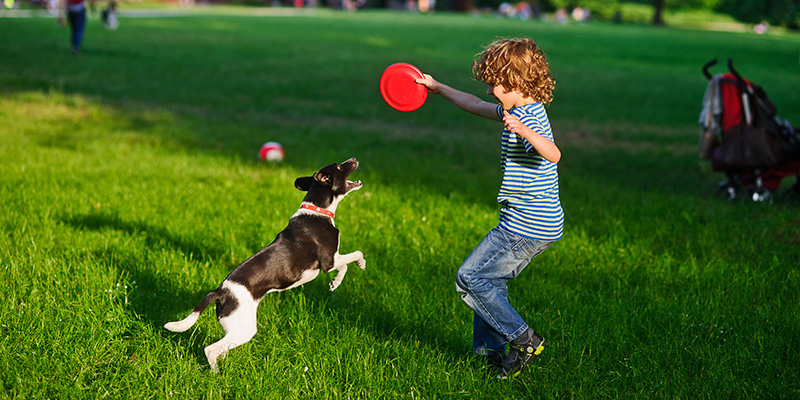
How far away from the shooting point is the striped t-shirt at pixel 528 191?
345 cm

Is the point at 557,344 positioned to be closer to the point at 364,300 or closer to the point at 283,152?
the point at 364,300

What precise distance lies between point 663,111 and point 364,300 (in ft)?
40.6

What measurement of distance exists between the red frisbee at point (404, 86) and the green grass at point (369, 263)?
1.41m

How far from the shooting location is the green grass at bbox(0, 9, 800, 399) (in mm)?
3691

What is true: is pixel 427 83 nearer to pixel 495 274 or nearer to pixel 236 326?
pixel 495 274

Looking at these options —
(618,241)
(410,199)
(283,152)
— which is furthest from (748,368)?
(283,152)

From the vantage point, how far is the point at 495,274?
3598 mm

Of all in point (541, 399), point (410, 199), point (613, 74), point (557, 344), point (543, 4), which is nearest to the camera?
point (541, 399)

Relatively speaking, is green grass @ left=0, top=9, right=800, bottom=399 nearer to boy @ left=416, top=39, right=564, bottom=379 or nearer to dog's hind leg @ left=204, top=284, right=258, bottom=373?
dog's hind leg @ left=204, top=284, right=258, bottom=373

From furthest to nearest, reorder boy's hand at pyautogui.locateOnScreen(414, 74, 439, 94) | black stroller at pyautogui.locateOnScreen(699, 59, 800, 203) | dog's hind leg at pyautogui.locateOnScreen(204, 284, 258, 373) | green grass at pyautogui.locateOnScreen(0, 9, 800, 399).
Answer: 1. black stroller at pyautogui.locateOnScreen(699, 59, 800, 203)
2. boy's hand at pyautogui.locateOnScreen(414, 74, 439, 94)
3. green grass at pyautogui.locateOnScreen(0, 9, 800, 399)
4. dog's hind leg at pyautogui.locateOnScreen(204, 284, 258, 373)

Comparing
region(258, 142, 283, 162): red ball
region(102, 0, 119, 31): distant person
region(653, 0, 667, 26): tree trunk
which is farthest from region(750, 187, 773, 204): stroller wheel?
region(653, 0, 667, 26): tree trunk

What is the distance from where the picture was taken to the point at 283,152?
8812 mm

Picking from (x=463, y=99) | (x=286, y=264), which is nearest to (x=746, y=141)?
(x=463, y=99)

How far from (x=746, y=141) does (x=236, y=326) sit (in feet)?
20.6
